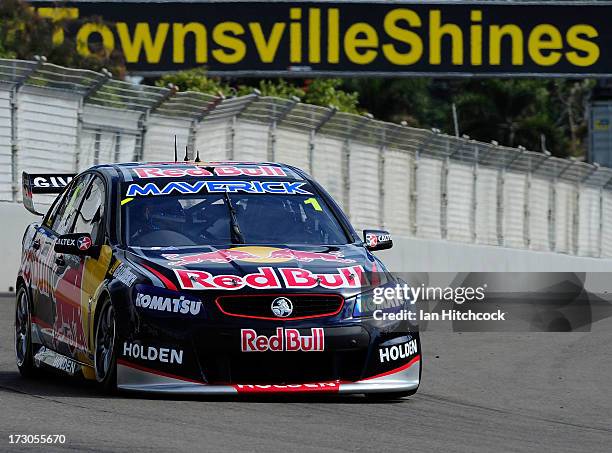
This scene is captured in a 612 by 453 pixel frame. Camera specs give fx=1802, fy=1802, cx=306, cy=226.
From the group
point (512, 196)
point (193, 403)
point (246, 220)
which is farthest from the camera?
point (512, 196)

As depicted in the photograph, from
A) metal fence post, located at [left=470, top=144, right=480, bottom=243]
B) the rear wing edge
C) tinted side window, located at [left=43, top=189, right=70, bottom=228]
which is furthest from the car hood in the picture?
metal fence post, located at [left=470, top=144, right=480, bottom=243]

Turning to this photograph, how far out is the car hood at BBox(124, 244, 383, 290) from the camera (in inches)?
402

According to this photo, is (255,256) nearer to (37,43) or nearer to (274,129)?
(274,129)

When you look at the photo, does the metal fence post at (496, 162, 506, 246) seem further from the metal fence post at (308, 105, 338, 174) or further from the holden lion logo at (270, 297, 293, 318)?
the holden lion logo at (270, 297, 293, 318)

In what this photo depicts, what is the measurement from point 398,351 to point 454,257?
16.5 m

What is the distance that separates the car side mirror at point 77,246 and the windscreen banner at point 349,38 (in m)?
25.7

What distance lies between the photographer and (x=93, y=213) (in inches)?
459

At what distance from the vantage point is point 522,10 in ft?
121

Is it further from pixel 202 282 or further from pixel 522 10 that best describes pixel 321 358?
pixel 522 10

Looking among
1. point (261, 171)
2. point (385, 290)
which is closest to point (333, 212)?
point (261, 171)

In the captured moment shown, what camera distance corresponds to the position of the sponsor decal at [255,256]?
10.4m

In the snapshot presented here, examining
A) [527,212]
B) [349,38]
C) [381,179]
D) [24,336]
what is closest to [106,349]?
[24,336]

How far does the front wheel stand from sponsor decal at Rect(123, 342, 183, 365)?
2.03m

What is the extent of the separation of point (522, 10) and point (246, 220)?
26440mm
